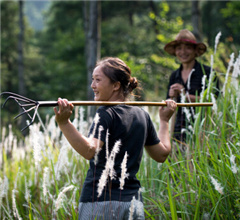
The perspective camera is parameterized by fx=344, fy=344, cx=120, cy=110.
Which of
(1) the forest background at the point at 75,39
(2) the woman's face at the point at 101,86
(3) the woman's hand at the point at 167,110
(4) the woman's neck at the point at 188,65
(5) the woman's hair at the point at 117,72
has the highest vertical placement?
(1) the forest background at the point at 75,39

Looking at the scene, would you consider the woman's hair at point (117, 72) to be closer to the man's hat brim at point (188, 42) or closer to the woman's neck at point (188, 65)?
the woman's neck at point (188, 65)

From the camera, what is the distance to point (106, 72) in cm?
212

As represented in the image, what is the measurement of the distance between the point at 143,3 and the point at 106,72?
23869 millimetres

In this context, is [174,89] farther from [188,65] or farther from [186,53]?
[186,53]

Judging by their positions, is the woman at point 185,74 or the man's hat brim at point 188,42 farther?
the man's hat brim at point 188,42

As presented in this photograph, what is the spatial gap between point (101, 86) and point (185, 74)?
6.60 ft

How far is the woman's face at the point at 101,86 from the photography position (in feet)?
6.90

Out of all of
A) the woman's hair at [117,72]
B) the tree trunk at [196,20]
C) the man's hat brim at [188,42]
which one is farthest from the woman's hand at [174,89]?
the tree trunk at [196,20]

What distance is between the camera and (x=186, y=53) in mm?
3980

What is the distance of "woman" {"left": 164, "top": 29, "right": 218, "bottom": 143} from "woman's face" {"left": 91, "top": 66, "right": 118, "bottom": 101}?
5.14ft

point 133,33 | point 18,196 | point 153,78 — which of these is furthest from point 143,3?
point 18,196

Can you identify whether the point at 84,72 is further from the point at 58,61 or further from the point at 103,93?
the point at 103,93

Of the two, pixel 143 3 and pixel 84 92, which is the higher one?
pixel 143 3

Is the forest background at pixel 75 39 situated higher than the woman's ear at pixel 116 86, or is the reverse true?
the forest background at pixel 75 39
